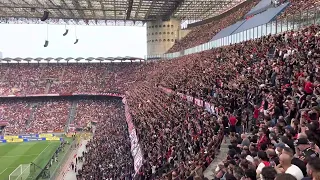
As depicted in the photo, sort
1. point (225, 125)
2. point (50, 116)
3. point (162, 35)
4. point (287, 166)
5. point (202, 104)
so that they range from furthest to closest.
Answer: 1. point (162, 35)
2. point (50, 116)
3. point (202, 104)
4. point (225, 125)
5. point (287, 166)

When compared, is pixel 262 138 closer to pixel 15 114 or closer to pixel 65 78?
pixel 15 114

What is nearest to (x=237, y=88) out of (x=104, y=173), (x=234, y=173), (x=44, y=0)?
(x=234, y=173)

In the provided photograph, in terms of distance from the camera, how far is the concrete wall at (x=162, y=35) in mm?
69688

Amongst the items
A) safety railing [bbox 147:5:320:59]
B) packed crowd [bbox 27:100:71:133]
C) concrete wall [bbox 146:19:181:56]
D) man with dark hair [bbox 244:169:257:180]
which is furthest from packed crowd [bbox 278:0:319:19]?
concrete wall [bbox 146:19:181:56]

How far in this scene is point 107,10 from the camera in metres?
54.0

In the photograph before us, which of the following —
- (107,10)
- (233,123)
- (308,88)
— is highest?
(107,10)

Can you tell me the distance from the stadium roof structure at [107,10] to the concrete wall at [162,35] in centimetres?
244

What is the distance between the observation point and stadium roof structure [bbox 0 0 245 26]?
162 ft

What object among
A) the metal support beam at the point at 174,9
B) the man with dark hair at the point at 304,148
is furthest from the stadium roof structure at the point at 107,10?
the man with dark hair at the point at 304,148

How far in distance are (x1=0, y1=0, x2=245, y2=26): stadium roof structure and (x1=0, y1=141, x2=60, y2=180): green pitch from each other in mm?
18248

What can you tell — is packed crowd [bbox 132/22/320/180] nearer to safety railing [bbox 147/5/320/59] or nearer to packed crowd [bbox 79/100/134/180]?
safety railing [bbox 147/5/320/59]

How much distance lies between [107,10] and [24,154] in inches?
958

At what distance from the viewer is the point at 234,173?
6.06 meters

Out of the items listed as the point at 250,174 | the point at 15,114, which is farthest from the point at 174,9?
the point at 250,174
